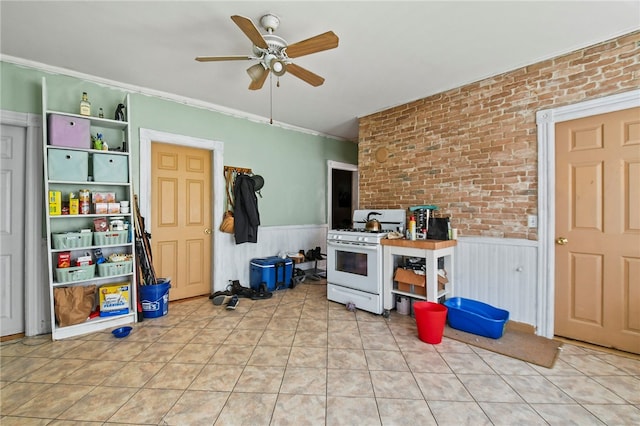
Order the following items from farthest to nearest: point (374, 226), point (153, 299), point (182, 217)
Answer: point (182, 217), point (374, 226), point (153, 299)

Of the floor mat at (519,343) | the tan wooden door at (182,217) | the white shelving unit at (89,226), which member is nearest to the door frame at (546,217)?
the floor mat at (519,343)

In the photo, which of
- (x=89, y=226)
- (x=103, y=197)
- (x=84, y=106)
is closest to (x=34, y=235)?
(x=89, y=226)

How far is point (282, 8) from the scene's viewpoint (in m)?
2.04

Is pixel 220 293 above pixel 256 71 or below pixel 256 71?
below

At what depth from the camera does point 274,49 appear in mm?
2252

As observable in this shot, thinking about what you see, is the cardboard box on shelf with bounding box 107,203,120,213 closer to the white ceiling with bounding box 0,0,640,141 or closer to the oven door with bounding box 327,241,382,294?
the white ceiling with bounding box 0,0,640,141

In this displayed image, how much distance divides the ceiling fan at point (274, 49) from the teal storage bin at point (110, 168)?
5.23 ft

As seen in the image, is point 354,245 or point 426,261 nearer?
point 426,261

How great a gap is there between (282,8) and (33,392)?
321 centimetres

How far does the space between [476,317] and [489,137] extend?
6.40ft

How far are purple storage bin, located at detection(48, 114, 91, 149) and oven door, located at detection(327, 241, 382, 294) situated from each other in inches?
116

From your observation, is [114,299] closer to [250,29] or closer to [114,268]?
[114,268]

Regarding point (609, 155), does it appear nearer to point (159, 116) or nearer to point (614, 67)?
point (614, 67)

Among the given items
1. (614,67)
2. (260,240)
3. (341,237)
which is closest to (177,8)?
(341,237)
